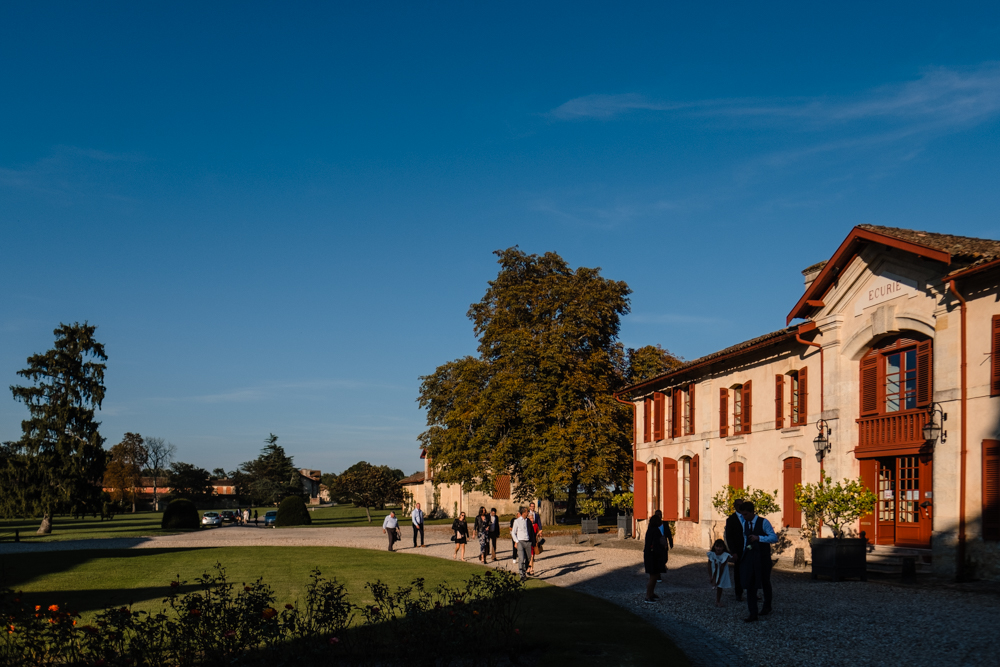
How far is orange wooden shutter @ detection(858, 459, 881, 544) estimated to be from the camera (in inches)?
771

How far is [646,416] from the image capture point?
33.4 m

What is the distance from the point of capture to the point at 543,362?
127 feet

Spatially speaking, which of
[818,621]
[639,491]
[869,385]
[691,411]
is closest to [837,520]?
[869,385]

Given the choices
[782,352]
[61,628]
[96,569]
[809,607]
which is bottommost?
[96,569]

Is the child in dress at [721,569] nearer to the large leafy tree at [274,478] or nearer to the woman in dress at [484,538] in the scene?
the woman in dress at [484,538]

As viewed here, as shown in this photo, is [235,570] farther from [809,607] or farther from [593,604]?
[809,607]

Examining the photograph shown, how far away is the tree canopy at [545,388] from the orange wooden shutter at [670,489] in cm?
593

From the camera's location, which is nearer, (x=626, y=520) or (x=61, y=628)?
(x=61, y=628)

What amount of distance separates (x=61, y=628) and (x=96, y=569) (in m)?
17.6

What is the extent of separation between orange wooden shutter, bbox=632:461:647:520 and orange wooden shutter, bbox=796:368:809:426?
11085mm

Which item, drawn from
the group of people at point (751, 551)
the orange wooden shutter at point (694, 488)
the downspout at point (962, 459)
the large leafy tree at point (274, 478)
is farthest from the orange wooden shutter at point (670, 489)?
the large leafy tree at point (274, 478)

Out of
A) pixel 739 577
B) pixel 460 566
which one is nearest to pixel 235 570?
pixel 460 566

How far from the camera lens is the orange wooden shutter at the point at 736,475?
2538cm

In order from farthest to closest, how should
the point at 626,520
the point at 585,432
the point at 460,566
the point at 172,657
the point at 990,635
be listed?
the point at 585,432 < the point at 626,520 < the point at 460,566 < the point at 990,635 < the point at 172,657
